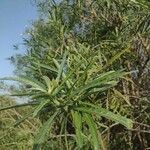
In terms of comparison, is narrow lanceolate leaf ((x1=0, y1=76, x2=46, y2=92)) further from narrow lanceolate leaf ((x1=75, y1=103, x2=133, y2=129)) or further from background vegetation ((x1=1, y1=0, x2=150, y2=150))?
background vegetation ((x1=1, y1=0, x2=150, y2=150))

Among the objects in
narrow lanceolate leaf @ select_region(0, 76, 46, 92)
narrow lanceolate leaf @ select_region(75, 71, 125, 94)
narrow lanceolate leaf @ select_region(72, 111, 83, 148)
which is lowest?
narrow lanceolate leaf @ select_region(72, 111, 83, 148)

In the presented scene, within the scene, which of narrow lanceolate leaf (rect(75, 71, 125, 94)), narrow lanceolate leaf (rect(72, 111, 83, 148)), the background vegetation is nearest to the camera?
narrow lanceolate leaf (rect(72, 111, 83, 148))

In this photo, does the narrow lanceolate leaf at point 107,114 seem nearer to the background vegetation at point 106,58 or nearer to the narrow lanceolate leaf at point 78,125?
the narrow lanceolate leaf at point 78,125

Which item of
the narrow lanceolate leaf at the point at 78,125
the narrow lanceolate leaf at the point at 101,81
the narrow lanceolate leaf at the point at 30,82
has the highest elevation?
the narrow lanceolate leaf at the point at 30,82

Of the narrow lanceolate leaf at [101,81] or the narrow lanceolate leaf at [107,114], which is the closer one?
the narrow lanceolate leaf at [107,114]

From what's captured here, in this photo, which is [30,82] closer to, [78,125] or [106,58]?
[78,125]

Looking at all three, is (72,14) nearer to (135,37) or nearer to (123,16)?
(123,16)

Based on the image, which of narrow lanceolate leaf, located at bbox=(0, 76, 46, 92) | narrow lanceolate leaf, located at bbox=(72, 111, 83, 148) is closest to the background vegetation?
narrow lanceolate leaf, located at bbox=(0, 76, 46, 92)

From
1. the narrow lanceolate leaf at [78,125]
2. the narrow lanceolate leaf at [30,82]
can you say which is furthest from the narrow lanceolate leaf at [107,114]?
the narrow lanceolate leaf at [30,82]

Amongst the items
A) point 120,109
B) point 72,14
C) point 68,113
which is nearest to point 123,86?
point 120,109

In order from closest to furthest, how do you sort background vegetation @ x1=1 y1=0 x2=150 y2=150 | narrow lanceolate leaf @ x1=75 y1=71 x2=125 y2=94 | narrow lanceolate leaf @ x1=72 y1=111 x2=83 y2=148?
1. narrow lanceolate leaf @ x1=72 y1=111 x2=83 y2=148
2. narrow lanceolate leaf @ x1=75 y1=71 x2=125 y2=94
3. background vegetation @ x1=1 y1=0 x2=150 y2=150

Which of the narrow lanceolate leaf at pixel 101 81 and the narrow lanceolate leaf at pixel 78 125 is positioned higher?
the narrow lanceolate leaf at pixel 101 81

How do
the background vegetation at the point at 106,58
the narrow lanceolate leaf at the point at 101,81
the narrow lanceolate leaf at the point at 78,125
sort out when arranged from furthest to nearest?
1. the background vegetation at the point at 106,58
2. the narrow lanceolate leaf at the point at 101,81
3. the narrow lanceolate leaf at the point at 78,125

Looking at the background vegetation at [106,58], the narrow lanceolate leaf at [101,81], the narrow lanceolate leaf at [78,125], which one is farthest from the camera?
the background vegetation at [106,58]
